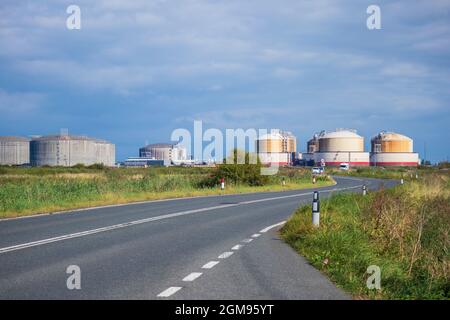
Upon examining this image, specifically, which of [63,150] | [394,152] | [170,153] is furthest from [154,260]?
[170,153]

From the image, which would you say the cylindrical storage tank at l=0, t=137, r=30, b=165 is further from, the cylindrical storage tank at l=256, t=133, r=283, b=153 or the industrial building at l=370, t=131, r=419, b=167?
the industrial building at l=370, t=131, r=419, b=167

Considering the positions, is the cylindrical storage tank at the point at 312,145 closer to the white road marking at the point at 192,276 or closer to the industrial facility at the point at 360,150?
the industrial facility at the point at 360,150

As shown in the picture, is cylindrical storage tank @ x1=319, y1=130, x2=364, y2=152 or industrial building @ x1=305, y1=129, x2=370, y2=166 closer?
cylindrical storage tank @ x1=319, y1=130, x2=364, y2=152

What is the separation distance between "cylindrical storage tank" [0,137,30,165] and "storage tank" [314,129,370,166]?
78.4 m

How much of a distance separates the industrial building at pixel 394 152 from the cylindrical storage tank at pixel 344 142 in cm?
604

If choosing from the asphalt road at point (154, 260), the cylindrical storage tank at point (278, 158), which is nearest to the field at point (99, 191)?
the asphalt road at point (154, 260)

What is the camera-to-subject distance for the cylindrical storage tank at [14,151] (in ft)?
485

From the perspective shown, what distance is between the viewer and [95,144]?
473ft

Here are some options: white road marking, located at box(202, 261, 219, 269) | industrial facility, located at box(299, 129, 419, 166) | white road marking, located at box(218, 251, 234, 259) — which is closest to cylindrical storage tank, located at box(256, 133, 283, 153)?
industrial facility, located at box(299, 129, 419, 166)

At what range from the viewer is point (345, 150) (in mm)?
129000

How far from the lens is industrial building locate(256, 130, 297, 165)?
138 meters

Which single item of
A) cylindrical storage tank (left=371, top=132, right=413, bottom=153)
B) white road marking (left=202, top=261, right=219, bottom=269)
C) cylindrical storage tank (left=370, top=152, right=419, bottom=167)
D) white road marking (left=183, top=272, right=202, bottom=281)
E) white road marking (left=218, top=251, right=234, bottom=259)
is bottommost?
white road marking (left=218, top=251, right=234, bottom=259)

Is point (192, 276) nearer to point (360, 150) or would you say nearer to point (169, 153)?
point (360, 150)
